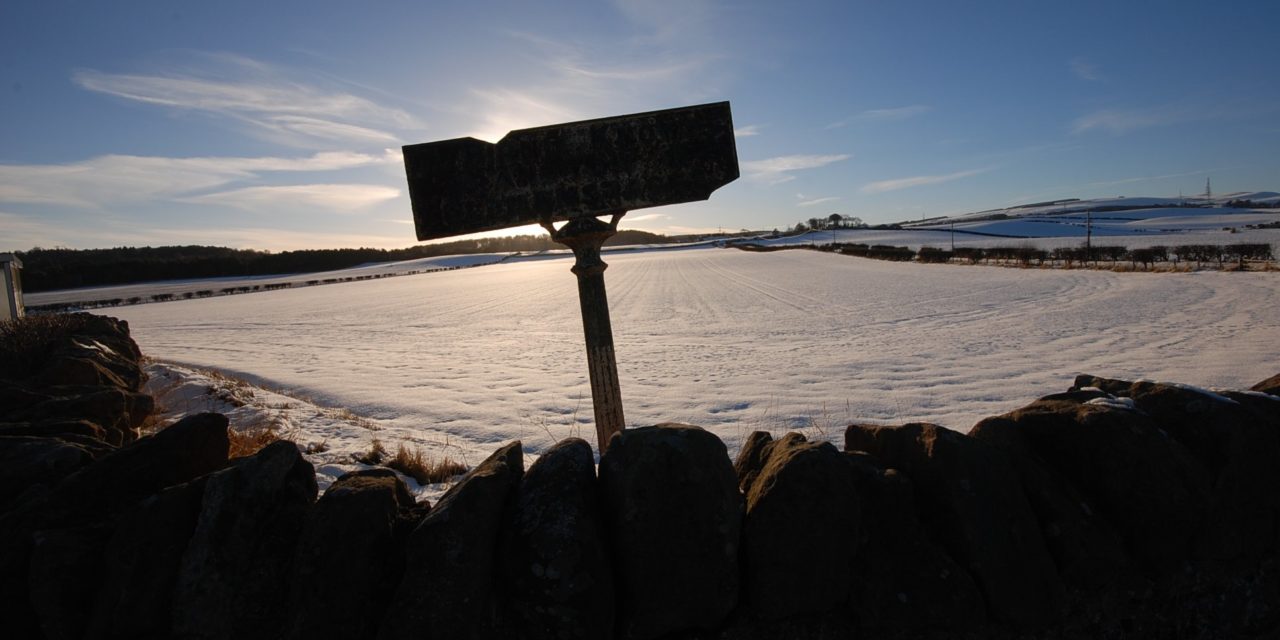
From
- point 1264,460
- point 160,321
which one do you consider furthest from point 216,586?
point 160,321

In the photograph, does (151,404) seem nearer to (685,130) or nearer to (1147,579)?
(685,130)

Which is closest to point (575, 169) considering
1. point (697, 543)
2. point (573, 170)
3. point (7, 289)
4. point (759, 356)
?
point (573, 170)

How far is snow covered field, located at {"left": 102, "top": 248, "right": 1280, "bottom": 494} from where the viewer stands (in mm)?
7461

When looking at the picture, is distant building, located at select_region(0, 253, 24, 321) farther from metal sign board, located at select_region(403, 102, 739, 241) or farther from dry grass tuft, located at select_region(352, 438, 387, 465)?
metal sign board, located at select_region(403, 102, 739, 241)

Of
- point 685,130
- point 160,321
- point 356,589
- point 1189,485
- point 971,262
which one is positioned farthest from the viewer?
point 971,262

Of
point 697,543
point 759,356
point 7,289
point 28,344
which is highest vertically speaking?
point 7,289

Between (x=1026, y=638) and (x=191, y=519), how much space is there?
288 centimetres

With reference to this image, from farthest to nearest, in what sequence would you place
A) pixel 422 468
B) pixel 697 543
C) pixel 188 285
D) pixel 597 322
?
pixel 188 285 → pixel 422 468 → pixel 597 322 → pixel 697 543

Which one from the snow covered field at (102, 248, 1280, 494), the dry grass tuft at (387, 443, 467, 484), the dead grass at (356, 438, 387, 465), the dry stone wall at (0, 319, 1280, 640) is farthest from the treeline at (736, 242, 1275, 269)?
the dead grass at (356, 438, 387, 465)

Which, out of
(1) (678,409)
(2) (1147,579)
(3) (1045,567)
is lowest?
(1) (678,409)

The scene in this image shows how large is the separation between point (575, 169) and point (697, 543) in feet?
6.52

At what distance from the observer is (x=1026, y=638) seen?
2.09 metres

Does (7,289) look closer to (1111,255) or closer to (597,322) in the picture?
(597,322)

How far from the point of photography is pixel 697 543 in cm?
204
